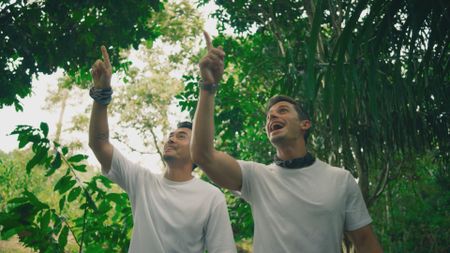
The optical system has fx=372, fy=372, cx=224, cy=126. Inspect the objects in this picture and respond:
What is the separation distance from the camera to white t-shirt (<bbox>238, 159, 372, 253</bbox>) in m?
1.53

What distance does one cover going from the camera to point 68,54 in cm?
446

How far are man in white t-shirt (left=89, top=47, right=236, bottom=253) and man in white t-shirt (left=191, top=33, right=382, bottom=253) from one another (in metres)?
0.48

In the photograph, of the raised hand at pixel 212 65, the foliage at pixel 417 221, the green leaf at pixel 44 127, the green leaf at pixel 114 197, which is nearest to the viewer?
the raised hand at pixel 212 65

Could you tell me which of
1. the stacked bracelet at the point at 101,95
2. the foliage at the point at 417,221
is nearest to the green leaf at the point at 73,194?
the stacked bracelet at the point at 101,95

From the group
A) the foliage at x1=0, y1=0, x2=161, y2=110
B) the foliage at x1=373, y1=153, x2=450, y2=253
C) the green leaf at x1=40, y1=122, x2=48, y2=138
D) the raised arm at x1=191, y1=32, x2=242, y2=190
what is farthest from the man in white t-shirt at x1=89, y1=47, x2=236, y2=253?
the foliage at x1=373, y1=153, x2=450, y2=253

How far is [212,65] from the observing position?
1.49 metres

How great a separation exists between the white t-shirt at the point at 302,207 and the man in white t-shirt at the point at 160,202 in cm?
47

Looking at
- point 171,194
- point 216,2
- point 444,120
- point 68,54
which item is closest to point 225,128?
point 216,2

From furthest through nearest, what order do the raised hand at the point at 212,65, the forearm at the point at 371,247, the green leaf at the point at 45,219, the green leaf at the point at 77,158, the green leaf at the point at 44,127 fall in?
the green leaf at the point at 77,158
the green leaf at the point at 44,127
the green leaf at the point at 45,219
the forearm at the point at 371,247
the raised hand at the point at 212,65

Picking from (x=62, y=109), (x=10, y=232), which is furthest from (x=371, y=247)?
(x=62, y=109)

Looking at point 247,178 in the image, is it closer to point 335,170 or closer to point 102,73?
point 335,170

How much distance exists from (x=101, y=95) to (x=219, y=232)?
1.01 metres

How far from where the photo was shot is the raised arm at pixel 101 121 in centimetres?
204

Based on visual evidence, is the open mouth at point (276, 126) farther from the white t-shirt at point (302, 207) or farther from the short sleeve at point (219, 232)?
the short sleeve at point (219, 232)
